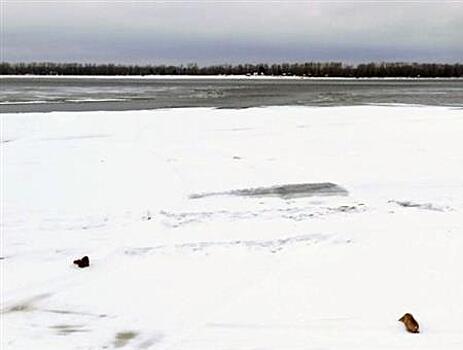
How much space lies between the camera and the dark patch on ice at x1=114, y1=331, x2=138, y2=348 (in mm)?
4078

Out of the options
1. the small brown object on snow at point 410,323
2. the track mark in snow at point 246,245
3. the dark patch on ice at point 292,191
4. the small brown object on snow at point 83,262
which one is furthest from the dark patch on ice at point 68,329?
the dark patch on ice at point 292,191

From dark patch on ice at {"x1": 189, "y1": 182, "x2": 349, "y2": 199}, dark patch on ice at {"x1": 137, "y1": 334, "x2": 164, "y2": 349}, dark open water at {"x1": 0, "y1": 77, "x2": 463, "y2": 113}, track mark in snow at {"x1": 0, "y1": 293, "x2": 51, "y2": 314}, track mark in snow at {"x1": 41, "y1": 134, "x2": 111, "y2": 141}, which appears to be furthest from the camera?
dark open water at {"x1": 0, "y1": 77, "x2": 463, "y2": 113}

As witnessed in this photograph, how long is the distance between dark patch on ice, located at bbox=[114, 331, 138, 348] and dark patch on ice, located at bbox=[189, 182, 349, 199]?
170 inches

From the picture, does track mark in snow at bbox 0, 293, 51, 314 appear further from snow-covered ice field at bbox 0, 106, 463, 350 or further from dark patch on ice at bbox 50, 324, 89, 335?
dark patch on ice at bbox 50, 324, 89, 335

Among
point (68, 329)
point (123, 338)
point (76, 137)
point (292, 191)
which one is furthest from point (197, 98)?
point (123, 338)

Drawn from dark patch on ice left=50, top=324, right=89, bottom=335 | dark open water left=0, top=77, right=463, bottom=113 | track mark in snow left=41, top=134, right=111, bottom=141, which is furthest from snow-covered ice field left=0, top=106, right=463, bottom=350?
dark open water left=0, top=77, right=463, bottom=113

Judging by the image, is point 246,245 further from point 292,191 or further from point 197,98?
point 197,98

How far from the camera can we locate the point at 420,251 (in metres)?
5.91

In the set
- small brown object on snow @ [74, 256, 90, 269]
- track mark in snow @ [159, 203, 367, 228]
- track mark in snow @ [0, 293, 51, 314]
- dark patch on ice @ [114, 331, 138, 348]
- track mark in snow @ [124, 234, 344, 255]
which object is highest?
track mark in snow @ [159, 203, 367, 228]

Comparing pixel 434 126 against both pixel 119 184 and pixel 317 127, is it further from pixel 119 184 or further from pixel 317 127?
pixel 119 184

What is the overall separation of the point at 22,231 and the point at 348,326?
14.0 feet

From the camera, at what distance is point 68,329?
433 centimetres

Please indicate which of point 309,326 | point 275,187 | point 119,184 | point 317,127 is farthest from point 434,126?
point 309,326

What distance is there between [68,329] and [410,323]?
2574 millimetres
